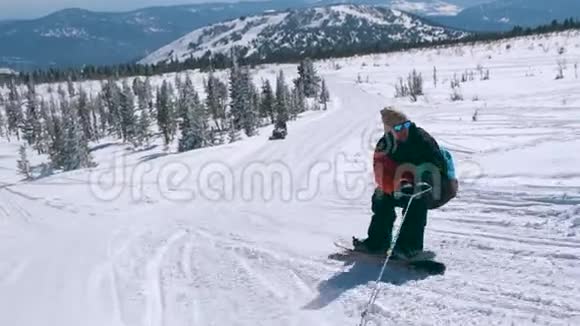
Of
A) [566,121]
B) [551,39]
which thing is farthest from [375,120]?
[551,39]

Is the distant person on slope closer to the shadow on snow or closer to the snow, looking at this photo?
the shadow on snow

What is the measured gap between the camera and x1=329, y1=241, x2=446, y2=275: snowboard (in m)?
6.42

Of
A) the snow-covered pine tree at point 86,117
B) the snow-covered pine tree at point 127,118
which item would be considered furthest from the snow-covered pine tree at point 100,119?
the snow-covered pine tree at point 127,118

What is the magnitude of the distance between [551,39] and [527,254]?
2109 inches

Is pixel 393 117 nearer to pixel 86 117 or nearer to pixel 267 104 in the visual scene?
pixel 267 104

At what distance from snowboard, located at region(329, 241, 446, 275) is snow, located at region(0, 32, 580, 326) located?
12 centimetres

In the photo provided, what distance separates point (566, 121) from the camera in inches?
526

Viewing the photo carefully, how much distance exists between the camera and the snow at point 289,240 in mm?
5891

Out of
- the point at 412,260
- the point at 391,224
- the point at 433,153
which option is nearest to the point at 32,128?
the point at 391,224

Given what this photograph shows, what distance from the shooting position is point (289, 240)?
27.6ft

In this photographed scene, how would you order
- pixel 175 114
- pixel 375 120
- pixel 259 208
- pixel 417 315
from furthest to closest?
1. pixel 175 114
2. pixel 375 120
3. pixel 259 208
4. pixel 417 315

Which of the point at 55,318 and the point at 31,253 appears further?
the point at 31,253

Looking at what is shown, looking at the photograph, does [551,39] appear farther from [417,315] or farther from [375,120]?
[417,315]

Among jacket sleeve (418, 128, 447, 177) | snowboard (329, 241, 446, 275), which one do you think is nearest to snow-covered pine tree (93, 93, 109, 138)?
snowboard (329, 241, 446, 275)
